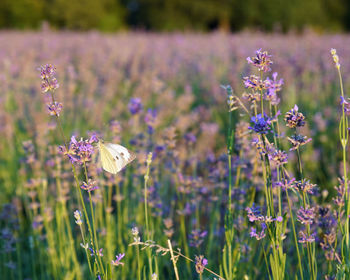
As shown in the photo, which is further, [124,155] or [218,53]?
[218,53]

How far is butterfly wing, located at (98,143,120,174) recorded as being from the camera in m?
1.28

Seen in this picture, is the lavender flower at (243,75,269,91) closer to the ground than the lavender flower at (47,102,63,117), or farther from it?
farther from it

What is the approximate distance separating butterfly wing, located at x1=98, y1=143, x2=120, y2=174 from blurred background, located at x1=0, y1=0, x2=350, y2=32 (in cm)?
2476

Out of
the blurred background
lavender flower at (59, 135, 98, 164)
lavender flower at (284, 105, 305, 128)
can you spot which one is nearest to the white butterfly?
lavender flower at (59, 135, 98, 164)

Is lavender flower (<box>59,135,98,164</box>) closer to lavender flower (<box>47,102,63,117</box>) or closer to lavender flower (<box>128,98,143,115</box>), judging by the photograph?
lavender flower (<box>47,102,63,117</box>)

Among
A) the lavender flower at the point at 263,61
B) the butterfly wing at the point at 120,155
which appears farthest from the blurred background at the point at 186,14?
the lavender flower at the point at 263,61

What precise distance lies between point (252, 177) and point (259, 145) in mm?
794

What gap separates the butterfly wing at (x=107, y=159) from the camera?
1.28 meters

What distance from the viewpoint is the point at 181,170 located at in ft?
7.56

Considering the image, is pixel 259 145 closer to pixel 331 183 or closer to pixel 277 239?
pixel 277 239

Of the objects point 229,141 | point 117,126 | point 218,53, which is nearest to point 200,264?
point 229,141

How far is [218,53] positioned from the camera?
690 centimetres

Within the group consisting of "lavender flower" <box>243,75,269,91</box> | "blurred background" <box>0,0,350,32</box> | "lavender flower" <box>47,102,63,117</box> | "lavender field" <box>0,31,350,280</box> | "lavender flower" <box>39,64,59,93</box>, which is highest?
"blurred background" <box>0,0,350,32</box>

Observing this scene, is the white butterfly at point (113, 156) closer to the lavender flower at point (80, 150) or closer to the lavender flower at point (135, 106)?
the lavender flower at point (80, 150)
